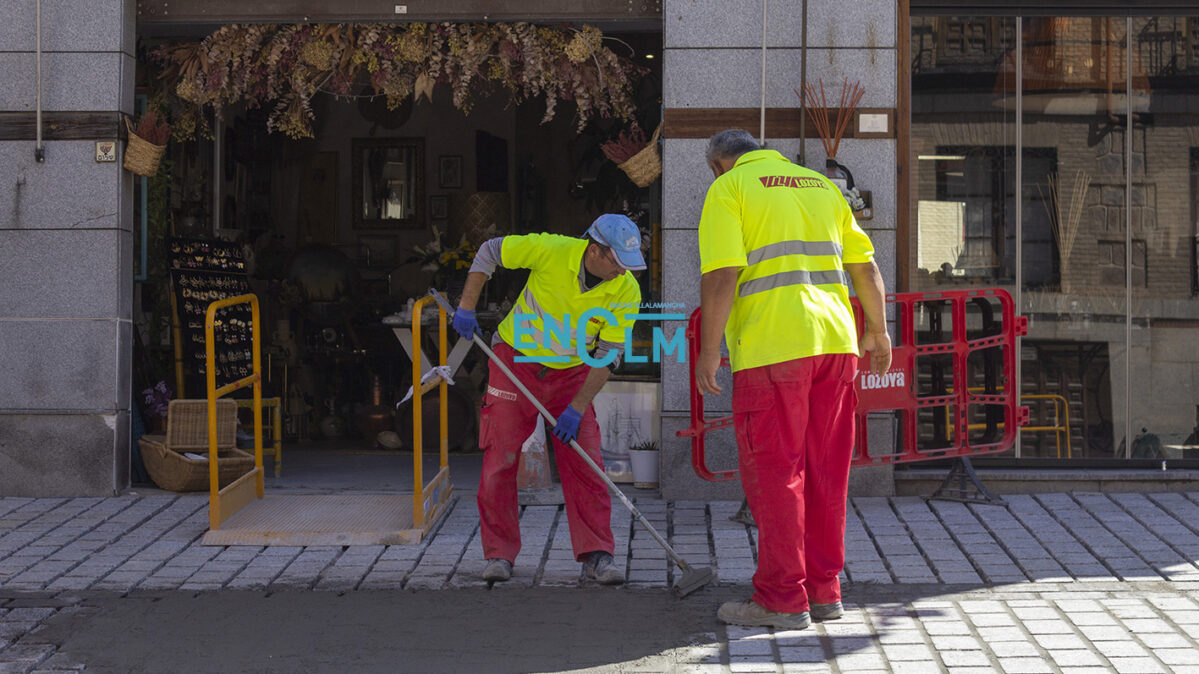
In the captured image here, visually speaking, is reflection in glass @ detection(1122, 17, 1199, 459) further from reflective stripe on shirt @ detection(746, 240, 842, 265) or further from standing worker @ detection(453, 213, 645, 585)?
standing worker @ detection(453, 213, 645, 585)

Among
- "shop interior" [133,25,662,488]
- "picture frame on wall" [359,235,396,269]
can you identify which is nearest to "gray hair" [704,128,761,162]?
"shop interior" [133,25,662,488]

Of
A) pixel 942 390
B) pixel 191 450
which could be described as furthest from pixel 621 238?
pixel 191 450

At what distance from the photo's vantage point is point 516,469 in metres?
6.27

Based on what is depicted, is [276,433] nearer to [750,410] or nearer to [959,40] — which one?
[750,410]

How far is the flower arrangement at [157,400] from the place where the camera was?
30.6 ft

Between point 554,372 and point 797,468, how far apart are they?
144cm

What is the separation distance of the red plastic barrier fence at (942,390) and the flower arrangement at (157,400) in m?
3.88

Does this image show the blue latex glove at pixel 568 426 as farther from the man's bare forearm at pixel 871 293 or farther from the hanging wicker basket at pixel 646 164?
the hanging wicker basket at pixel 646 164

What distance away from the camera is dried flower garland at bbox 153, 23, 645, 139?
28.8ft

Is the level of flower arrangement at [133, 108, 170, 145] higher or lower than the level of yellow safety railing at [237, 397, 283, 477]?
higher

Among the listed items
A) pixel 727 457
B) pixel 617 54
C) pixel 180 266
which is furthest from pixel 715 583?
pixel 180 266

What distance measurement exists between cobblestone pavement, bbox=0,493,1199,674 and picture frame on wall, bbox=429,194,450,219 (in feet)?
18.7

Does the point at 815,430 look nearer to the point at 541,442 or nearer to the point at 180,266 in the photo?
the point at 541,442

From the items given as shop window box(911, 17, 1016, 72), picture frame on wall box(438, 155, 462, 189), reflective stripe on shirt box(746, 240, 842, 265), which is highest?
shop window box(911, 17, 1016, 72)
